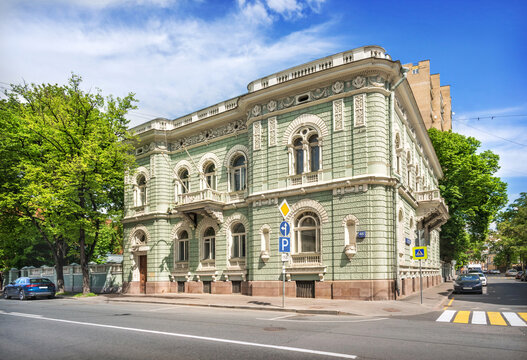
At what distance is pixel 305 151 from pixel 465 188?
2468 cm

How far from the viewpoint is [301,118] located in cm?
2330

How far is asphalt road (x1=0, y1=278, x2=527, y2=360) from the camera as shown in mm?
8398

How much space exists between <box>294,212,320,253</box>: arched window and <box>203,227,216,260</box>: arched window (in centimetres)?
699

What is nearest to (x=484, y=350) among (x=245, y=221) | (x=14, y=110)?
(x=245, y=221)

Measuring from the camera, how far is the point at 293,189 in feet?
74.9

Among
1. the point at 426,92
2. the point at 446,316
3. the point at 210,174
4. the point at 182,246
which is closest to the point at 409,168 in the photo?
the point at 210,174

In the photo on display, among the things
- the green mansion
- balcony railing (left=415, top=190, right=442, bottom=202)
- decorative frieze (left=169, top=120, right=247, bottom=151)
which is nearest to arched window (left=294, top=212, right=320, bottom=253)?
the green mansion

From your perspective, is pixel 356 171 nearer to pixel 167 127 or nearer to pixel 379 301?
pixel 379 301

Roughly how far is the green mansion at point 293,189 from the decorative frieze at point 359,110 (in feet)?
0.17

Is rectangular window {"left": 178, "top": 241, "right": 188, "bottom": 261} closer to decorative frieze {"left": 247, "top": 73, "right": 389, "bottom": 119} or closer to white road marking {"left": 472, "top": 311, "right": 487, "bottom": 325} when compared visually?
decorative frieze {"left": 247, "top": 73, "right": 389, "bottom": 119}

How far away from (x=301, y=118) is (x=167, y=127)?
39.3 ft

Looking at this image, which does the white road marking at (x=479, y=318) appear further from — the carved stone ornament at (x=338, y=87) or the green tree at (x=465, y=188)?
the green tree at (x=465, y=188)

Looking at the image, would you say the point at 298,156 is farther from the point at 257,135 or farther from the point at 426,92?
the point at 426,92

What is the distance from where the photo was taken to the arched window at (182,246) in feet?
97.2
